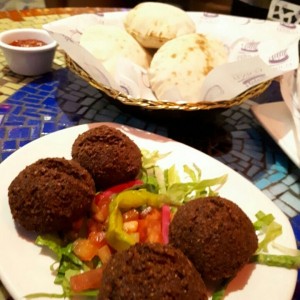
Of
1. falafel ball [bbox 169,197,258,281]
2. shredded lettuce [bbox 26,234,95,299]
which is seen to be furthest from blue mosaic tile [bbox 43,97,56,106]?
falafel ball [bbox 169,197,258,281]

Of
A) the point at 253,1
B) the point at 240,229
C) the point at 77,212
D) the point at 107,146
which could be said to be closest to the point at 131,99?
the point at 107,146

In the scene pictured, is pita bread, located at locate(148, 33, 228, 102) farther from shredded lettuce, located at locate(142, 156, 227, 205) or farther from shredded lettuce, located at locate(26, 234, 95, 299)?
shredded lettuce, located at locate(26, 234, 95, 299)

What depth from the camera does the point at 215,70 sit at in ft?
5.01

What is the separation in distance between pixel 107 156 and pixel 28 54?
0.90 m

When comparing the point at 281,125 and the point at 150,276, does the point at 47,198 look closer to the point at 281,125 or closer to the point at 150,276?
the point at 150,276

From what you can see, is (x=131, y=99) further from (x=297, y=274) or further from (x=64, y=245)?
(x=297, y=274)

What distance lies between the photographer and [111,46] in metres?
1.71

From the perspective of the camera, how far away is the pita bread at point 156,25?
1.85 m

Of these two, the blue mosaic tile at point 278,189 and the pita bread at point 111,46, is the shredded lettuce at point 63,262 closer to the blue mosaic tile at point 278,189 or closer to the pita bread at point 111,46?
the blue mosaic tile at point 278,189

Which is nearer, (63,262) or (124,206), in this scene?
(63,262)

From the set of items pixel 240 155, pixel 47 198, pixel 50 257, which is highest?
pixel 47 198

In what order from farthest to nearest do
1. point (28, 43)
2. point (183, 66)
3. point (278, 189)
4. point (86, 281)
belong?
point (28, 43) < point (183, 66) < point (278, 189) < point (86, 281)

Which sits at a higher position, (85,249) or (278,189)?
(85,249)

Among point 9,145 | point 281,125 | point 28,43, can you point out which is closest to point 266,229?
point 281,125
